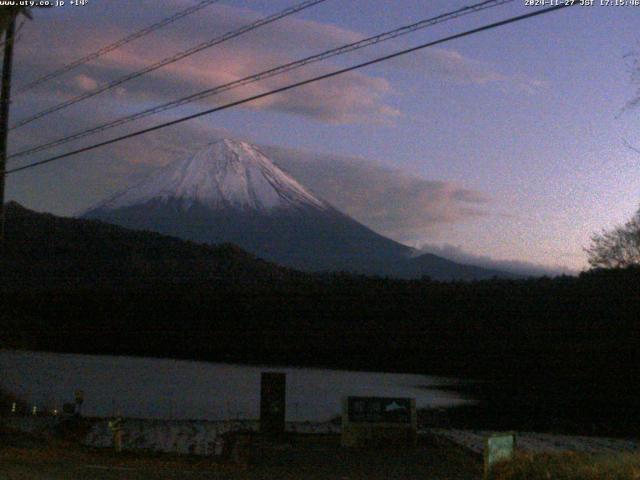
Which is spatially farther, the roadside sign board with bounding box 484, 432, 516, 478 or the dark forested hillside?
the dark forested hillside

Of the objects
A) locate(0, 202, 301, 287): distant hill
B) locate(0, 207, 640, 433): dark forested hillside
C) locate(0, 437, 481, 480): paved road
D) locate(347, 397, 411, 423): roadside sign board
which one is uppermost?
locate(0, 202, 301, 287): distant hill

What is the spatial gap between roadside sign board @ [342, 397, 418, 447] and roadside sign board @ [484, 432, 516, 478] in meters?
8.01

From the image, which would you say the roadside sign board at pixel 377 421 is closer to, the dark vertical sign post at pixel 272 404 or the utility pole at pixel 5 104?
the dark vertical sign post at pixel 272 404

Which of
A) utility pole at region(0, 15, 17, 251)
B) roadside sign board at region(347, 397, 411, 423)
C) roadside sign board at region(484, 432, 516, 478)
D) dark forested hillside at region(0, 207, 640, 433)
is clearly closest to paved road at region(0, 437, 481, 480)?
roadside sign board at region(347, 397, 411, 423)

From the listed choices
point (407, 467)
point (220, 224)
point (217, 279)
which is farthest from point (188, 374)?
point (220, 224)

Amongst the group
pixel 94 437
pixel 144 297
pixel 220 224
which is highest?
pixel 220 224

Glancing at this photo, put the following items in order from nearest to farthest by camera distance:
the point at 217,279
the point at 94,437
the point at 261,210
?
the point at 94,437 < the point at 217,279 < the point at 261,210

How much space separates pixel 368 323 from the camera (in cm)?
6234

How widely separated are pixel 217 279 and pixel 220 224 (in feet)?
271

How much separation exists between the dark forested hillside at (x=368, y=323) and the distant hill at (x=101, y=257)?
10.6 inches

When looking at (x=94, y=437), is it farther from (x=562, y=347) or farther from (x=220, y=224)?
(x=220, y=224)

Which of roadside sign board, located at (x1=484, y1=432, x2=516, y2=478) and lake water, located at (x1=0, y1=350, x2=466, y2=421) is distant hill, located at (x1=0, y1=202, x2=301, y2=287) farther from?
roadside sign board, located at (x1=484, y1=432, x2=516, y2=478)

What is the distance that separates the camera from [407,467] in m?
15.5

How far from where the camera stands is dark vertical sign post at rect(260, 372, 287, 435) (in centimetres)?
1938
